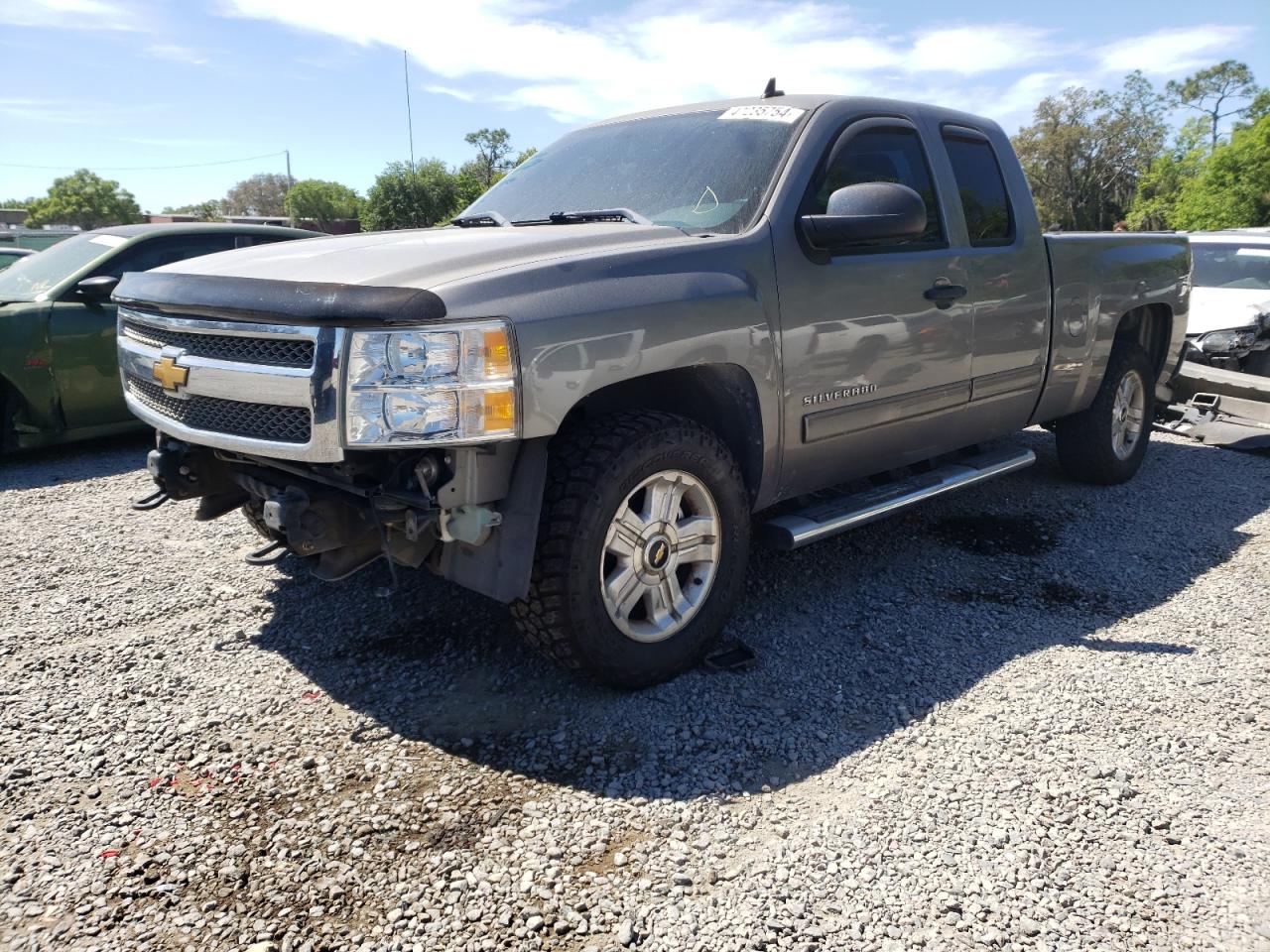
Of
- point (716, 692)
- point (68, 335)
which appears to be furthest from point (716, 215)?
point (68, 335)

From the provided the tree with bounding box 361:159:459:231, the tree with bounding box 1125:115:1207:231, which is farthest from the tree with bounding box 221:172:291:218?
the tree with bounding box 1125:115:1207:231

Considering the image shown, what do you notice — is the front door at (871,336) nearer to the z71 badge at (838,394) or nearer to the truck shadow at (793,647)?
the z71 badge at (838,394)

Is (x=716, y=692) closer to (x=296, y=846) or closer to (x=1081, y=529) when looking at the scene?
(x=296, y=846)

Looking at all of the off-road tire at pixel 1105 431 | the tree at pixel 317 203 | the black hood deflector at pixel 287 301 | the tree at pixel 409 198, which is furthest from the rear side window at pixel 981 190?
the tree at pixel 317 203

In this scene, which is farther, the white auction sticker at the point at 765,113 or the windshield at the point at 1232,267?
the windshield at the point at 1232,267

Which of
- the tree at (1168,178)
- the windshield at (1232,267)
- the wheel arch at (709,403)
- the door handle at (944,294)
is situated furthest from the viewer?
the tree at (1168,178)

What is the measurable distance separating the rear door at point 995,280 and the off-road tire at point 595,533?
5.85ft

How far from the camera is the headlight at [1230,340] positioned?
326 inches

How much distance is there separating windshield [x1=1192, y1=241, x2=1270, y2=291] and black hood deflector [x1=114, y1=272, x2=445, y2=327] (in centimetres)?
921

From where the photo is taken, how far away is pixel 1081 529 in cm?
505

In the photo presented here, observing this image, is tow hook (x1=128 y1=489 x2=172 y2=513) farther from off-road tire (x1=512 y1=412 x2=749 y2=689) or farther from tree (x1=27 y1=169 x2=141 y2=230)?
tree (x1=27 y1=169 x2=141 y2=230)

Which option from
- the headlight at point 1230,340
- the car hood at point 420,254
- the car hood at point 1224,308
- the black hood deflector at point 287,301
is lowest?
the headlight at point 1230,340

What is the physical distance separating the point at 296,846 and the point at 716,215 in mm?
2523

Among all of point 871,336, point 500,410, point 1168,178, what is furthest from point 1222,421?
point 1168,178
